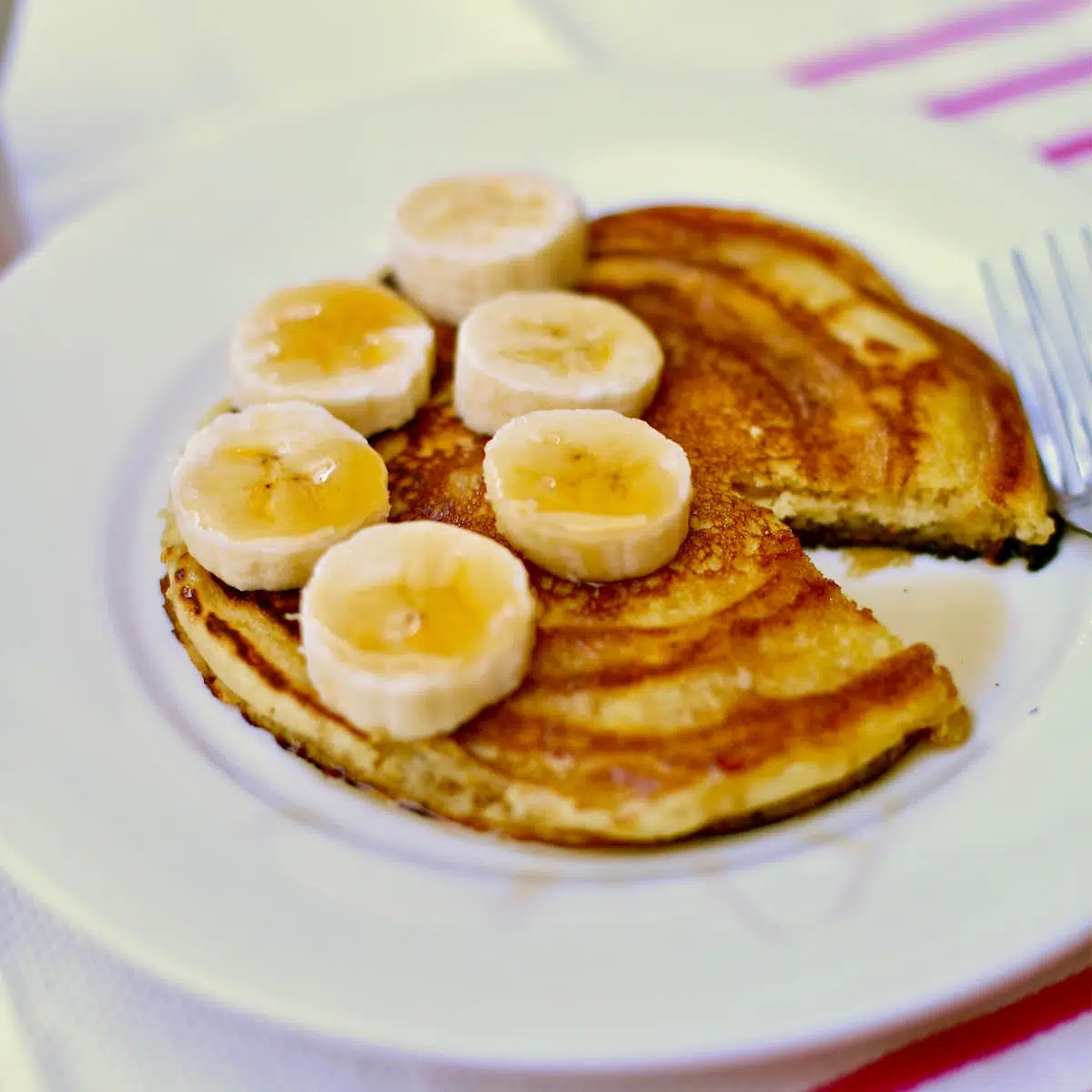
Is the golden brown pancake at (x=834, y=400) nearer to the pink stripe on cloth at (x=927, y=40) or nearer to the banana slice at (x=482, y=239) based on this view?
the banana slice at (x=482, y=239)

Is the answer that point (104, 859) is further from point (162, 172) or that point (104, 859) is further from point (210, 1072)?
point (162, 172)

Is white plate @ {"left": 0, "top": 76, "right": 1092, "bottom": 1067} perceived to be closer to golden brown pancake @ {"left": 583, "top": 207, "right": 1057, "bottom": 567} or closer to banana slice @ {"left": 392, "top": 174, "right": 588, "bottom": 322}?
golden brown pancake @ {"left": 583, "top": 207, "right": 1057, "bottom": 567}

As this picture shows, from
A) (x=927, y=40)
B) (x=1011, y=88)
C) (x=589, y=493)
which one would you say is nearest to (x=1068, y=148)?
(x=1011, y=88)

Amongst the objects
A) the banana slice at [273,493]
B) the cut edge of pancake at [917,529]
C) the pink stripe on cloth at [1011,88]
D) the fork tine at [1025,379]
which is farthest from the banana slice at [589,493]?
the pink stripe on cloth at [1011,88]

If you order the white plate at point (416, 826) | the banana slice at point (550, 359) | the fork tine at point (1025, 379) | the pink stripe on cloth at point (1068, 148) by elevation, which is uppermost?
the pink stripe on cloth at point (1068, 148)

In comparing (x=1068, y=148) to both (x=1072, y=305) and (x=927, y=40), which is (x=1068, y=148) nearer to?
(x=927, y=40)

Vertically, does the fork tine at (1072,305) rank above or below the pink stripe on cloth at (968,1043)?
above

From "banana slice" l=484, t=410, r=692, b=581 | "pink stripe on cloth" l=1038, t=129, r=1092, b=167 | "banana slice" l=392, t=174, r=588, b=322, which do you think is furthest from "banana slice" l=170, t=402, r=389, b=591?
"pink stripe on cloth" l=1038, t=129, r=1092, b=167
